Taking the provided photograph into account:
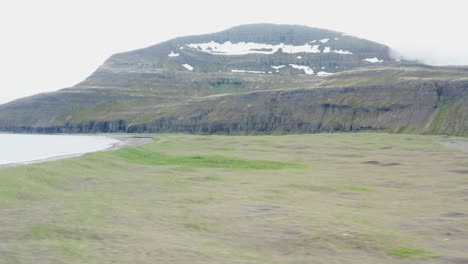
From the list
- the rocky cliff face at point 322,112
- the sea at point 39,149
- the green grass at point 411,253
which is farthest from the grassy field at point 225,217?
the rocky cliff face at point 322,112

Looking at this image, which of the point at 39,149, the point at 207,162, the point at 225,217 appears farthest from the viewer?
the point at 39,149

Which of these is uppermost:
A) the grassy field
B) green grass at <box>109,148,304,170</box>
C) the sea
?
the grassy field

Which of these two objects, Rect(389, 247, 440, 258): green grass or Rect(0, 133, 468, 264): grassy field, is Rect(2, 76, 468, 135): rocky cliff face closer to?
Rect(0, 133, 468, 264): grassy field

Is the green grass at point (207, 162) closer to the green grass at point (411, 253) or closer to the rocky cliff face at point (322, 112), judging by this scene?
the green grass at point (411, 253)

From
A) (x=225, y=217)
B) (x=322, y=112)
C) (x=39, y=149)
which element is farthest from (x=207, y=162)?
(x=322, y=112)

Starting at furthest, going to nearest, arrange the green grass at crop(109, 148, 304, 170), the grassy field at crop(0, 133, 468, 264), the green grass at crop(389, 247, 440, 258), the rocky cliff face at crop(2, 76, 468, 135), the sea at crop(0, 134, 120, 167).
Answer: the rocky cliff face at crop(2, 76, 468, 135), the sea at crop(0, 134, 120, 167), the green grass at crop(109, 148, 304, 170), the green grass at crop(389, 247, 440, 258), the grassy field at crop(0, 133, 468, 264)

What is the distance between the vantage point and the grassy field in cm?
1522

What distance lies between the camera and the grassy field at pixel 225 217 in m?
15.2

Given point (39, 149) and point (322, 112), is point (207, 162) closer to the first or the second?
point (39, 149)

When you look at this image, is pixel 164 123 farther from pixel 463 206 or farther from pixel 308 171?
pixel 463 206

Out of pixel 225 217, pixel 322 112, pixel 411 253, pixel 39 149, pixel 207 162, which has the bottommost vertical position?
pixel 39 149

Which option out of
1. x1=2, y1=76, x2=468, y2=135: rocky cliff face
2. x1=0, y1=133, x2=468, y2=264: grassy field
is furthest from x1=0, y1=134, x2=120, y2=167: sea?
x1=2, y1=76, x2=468, y2=135: rocky cliff face

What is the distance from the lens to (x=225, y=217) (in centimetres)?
2083

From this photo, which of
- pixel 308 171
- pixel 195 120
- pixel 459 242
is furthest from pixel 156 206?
pixel 195 120
